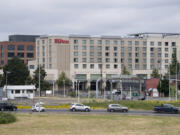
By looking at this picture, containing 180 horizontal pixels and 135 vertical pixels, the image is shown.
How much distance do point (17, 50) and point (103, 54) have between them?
160 feet

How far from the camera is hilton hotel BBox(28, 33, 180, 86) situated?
14988 cm

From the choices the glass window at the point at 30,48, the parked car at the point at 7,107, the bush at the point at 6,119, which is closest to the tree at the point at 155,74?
the glass window at the point at 30,48

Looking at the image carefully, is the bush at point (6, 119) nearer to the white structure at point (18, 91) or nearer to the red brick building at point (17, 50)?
the white structure at point (18, 91)

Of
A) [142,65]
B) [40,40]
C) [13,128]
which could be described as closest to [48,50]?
[40,40]

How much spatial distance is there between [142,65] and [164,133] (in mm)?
119582

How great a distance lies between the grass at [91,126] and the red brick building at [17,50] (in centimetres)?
13581

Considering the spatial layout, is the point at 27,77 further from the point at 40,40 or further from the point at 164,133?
the point at 164,133

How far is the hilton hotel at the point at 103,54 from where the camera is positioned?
149875 mm

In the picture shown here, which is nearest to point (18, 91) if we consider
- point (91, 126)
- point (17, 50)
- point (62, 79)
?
point (62, 79)

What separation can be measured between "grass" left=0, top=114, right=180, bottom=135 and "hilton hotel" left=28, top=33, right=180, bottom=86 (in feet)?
315

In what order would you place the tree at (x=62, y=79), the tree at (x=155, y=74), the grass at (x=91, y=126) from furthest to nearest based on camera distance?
1. the tree at (x=155, y=74)
2. the tree at (x=62, y=79)
3. the grass at (x=91, y=126)

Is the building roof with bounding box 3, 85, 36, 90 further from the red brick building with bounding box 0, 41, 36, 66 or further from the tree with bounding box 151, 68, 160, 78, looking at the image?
the red brick building with bounding box 0, 41, 36, 66

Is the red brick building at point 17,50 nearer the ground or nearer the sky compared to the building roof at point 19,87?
nearer the sky

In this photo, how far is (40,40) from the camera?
153750 mm
